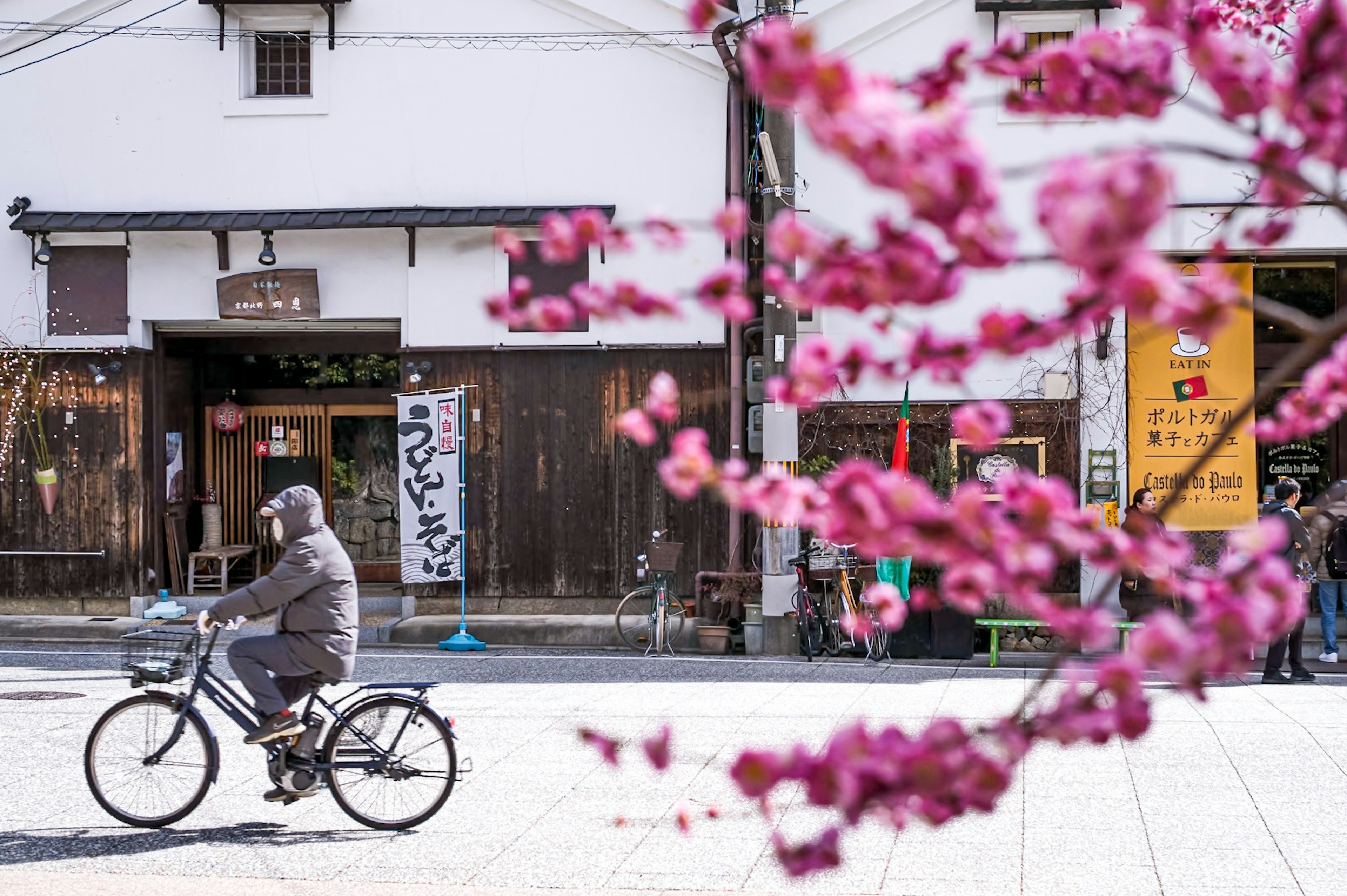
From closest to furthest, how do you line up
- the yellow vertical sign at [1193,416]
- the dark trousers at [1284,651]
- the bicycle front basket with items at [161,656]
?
the bicycle front basket with items at [161,656]
the dark trousers at [1284,651]
the yellow vertical sign at [1193,416]

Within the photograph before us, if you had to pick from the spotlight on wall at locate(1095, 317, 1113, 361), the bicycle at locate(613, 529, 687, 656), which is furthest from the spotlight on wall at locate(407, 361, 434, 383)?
the spotlight on wall at locate(1095, 317, 1113, 361)

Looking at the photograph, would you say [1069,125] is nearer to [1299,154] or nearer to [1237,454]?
[1237,454]

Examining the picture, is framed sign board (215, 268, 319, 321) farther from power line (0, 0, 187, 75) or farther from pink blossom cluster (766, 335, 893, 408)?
pink blossom cluster (766, 335, 893, 408)

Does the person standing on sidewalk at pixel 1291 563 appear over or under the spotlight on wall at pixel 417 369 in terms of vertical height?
under

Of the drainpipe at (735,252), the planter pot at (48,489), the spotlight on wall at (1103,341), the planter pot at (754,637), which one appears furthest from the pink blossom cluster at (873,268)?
the planter pot at (48,489)

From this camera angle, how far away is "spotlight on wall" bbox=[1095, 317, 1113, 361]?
1586cm

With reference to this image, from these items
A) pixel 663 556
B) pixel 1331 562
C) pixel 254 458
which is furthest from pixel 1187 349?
pixel 254 458

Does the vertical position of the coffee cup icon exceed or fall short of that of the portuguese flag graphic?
it exceeds it

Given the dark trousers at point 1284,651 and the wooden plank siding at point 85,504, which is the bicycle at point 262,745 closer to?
the dark trousers at point 1284,651

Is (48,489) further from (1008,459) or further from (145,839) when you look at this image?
(1008,459)

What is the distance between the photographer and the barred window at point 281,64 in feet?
57.7

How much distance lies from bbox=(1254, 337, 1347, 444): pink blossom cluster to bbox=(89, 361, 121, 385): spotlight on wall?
651 inches

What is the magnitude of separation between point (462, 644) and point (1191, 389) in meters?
8.71

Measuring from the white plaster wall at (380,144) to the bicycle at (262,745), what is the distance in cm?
978
